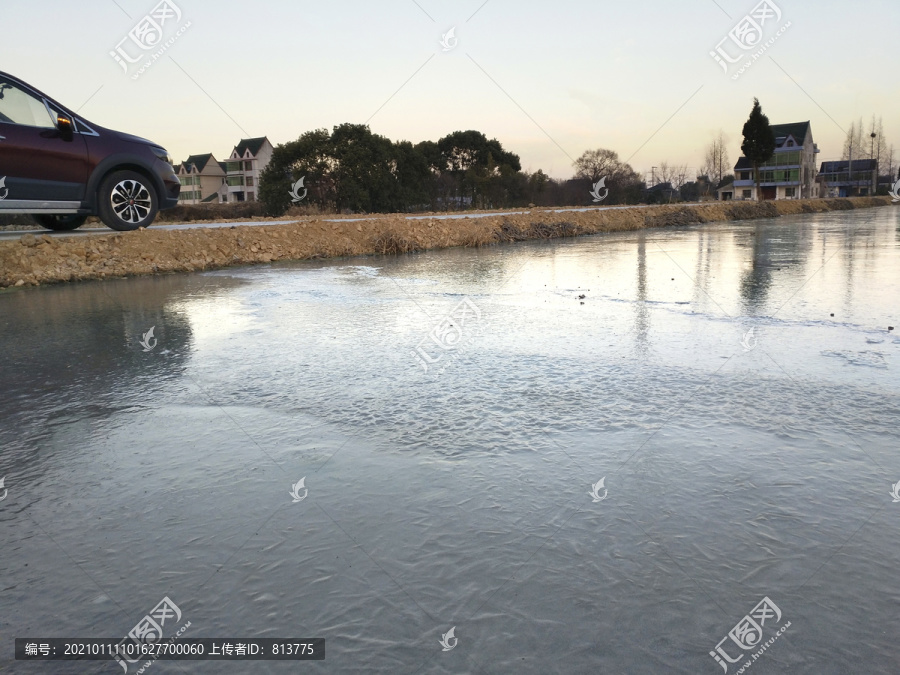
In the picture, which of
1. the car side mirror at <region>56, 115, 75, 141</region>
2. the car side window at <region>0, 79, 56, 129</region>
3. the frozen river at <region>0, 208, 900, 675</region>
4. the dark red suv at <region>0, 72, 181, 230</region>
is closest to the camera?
the frozen river at <region>0, 208, 900, 675</region>

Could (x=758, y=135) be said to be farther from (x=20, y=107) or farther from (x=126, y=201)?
(x=20, y=107)

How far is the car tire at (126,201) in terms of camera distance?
39.5 ft

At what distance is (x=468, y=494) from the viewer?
126 inches

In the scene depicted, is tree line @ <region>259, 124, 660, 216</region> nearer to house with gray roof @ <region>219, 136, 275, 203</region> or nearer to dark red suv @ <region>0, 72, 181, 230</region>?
dark red suv @ <region>0, 72, 181, 230</region>

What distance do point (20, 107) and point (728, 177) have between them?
407ft

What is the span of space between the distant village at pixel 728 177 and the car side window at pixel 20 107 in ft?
275

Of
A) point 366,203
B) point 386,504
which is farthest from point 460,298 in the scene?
point 366,203

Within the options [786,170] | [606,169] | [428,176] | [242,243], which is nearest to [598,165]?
[606,169]

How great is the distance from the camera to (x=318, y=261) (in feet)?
53.1

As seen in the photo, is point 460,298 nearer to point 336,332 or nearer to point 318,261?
point 336,332

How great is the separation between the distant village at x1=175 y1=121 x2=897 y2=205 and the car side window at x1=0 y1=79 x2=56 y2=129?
84.0 meters

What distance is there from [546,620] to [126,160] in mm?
11899

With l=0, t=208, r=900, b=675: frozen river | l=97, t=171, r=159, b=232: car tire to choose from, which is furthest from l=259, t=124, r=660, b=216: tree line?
l=0, t=208, r=900, b=675: frozen river

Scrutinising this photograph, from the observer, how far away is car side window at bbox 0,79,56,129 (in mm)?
10281
